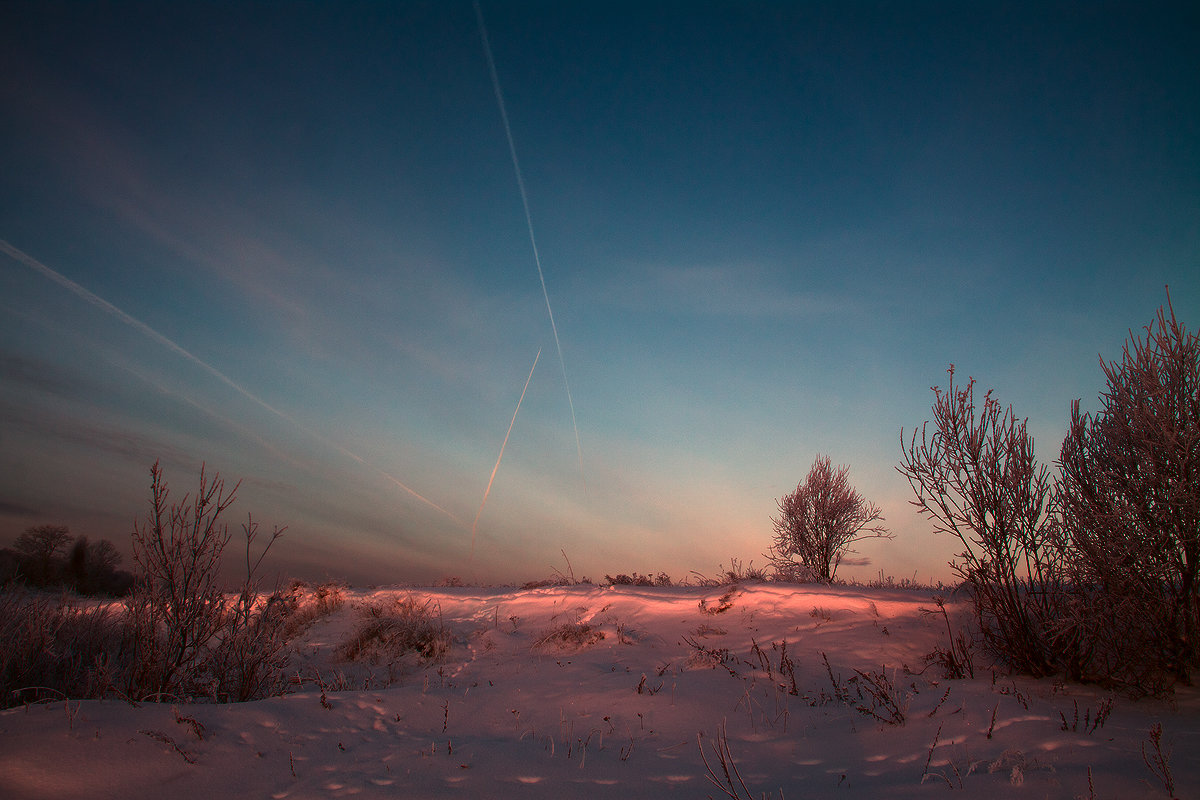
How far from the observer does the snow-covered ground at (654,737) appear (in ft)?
10.2

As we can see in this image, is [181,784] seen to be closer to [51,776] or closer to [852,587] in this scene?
[51,776]

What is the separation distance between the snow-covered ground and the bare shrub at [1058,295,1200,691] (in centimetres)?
42

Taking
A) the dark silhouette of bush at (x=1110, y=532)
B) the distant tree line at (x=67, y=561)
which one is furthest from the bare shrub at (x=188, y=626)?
the distant tree line at (x=67, y=561)

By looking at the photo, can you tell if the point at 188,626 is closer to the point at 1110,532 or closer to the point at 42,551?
the point at 1110,532

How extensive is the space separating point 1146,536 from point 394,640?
10.4 metres

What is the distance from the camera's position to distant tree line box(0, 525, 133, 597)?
17531 millimetres

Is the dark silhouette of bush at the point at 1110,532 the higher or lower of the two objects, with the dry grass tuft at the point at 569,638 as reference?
higher

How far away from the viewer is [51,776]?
2.87 metres

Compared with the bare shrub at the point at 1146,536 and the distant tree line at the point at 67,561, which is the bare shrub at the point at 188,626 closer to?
the bare shrub at the point at 1146,536

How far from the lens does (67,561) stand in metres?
18.8

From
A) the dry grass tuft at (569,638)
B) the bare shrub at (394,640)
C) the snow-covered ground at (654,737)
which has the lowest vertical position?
the bare shrub at (394,640)

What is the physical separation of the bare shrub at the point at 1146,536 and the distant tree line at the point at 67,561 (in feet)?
76.0

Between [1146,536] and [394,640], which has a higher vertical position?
[1146,536]

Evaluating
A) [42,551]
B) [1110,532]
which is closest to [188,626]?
[1110,532]
